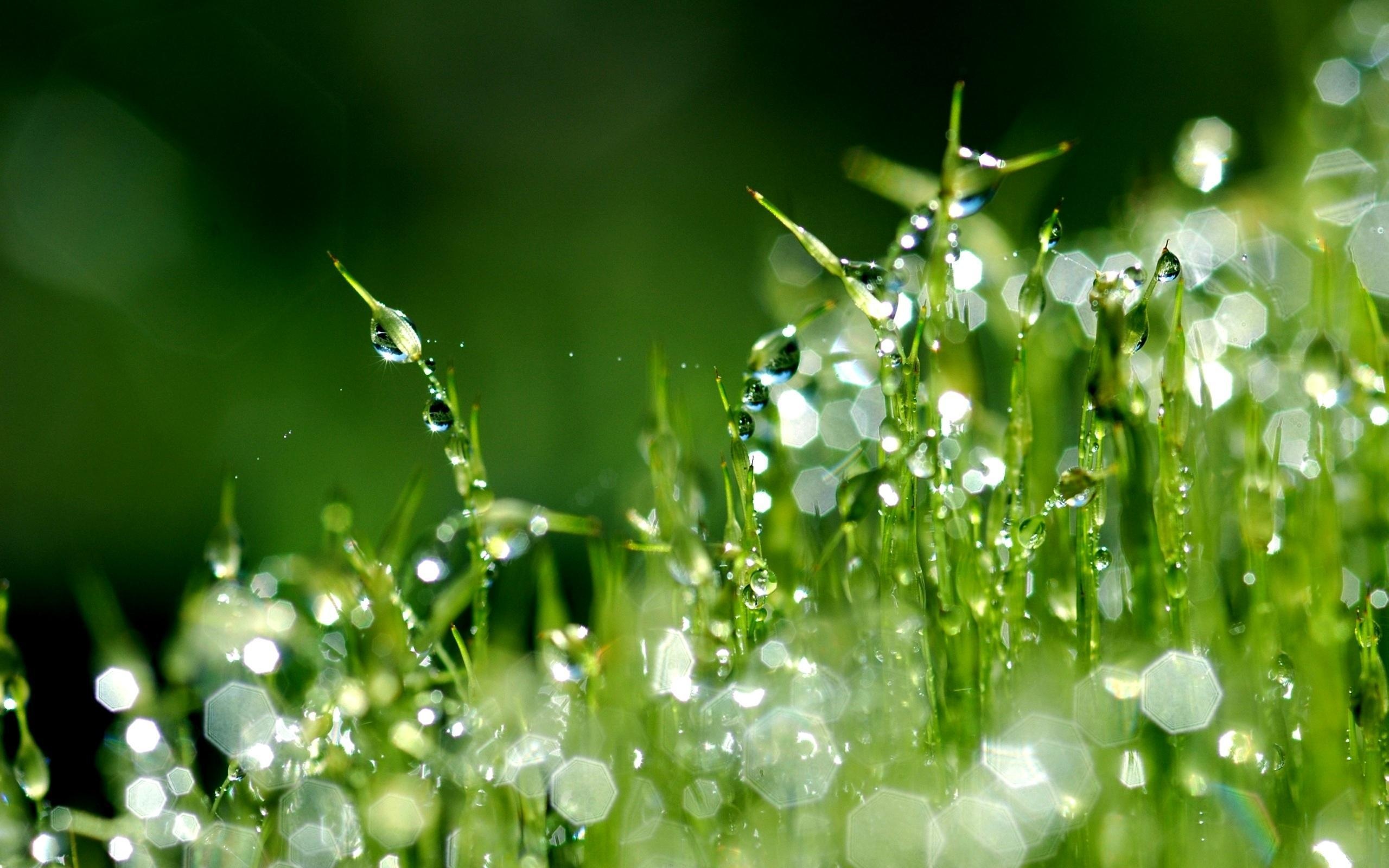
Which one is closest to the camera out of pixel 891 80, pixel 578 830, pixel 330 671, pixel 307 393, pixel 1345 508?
pixel 578 830

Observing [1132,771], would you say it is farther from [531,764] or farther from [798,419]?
[798,419]

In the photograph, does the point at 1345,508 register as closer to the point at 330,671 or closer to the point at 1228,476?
the point at 1228,476

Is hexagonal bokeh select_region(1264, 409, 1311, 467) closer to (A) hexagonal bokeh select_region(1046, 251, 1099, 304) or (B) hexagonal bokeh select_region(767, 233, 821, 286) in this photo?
(A) hexagonal bokeh select_region(1046, 251, 1099, 304)

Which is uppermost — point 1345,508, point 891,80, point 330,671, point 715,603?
point 891,80

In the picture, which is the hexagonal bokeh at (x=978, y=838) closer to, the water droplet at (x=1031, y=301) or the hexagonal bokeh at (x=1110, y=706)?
the hexagonal bokeh at (x=1110, y=706)

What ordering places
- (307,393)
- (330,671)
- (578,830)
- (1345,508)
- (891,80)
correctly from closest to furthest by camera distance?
(578,830), (330,671), (1345,508), (307,393), (891,80)

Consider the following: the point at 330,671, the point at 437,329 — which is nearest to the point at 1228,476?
the point at 330,671
